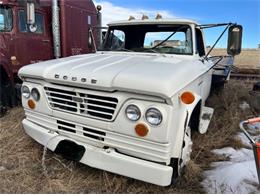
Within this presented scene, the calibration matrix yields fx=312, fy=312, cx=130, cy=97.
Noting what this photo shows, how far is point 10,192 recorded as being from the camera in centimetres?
319

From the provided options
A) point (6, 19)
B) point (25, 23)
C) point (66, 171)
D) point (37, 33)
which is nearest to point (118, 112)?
point (66, 171)

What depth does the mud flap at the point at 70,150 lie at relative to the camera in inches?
128

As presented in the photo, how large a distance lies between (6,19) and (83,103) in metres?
4.22

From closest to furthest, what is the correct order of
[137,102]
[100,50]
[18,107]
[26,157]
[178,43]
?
[137,102] → [26,157] → [178,43] → [100,50] → [18,107]

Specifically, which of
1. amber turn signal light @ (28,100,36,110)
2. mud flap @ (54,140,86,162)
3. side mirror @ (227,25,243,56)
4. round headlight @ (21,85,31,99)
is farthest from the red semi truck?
mud flap @ (54,140,86,162)

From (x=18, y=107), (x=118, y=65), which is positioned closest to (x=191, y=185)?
(x=118, y=65)

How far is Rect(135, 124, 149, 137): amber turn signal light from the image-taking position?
2.86 meters

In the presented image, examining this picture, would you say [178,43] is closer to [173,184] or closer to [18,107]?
[173,184]

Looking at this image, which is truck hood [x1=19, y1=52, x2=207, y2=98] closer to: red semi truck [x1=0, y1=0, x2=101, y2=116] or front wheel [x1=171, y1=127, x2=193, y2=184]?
front wheel [x1=171, y1=127, x2=193, y2=184]

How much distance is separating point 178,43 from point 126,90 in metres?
1.89

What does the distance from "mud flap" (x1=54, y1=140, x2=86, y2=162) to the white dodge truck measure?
0.03 ft

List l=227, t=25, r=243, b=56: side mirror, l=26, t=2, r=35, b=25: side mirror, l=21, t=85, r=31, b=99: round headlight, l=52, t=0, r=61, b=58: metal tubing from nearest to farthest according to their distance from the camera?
l=21, t=85, r=31, b=99: round headlight → l=227, t=25, r=243, b=56: side mirror → l=26, t=2, r=35, b=25: side mirror → l=52, t=0, r=61, b=58: metal tubing

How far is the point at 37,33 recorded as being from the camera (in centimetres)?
725

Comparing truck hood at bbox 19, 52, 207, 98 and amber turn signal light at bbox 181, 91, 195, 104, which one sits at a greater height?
truck hood at bbox 19, 52, 207, 98
